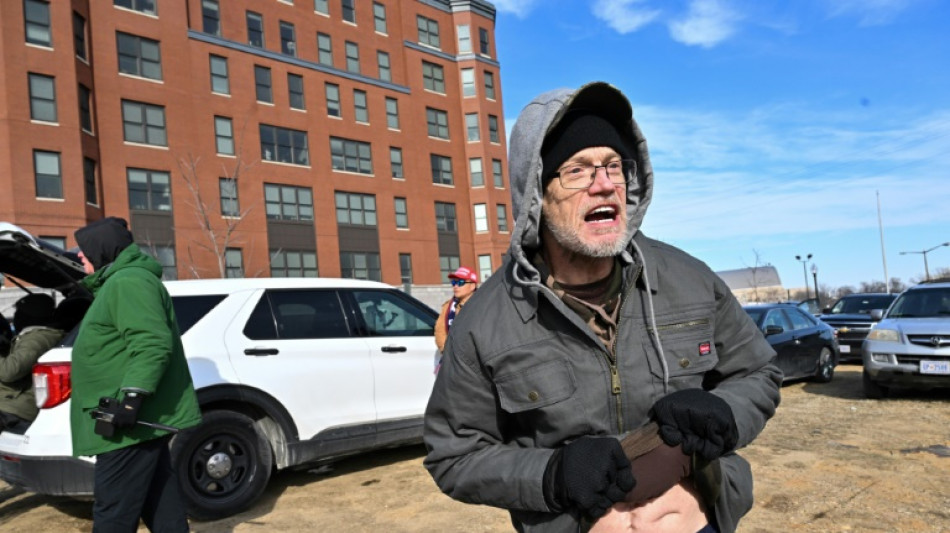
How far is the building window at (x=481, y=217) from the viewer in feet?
130

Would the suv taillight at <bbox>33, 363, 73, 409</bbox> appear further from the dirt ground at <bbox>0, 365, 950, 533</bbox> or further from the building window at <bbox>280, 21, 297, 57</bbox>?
the building window at <bbox>280, 21, 297, 57</bbox>

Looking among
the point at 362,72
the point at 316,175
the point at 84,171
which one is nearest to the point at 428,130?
the point at 362,72

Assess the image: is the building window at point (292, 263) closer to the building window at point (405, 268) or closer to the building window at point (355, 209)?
the building window at point (355, 209)

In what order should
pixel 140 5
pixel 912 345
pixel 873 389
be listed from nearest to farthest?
pixel 912 345
pixel 873 389
pixel 140 5

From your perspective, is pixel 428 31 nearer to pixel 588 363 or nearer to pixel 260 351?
pixel 260 351

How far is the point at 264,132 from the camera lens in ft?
102

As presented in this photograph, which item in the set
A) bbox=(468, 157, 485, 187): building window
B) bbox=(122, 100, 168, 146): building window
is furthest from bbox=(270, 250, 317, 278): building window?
bbox=(468, 157, 485, 187): building window

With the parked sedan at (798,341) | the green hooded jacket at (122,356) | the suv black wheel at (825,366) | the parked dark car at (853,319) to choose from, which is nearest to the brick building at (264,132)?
the parked sedan at (798,341)

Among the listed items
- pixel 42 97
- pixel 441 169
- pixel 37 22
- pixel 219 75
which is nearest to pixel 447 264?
pixel 441 169

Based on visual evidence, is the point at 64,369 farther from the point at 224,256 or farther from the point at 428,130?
the point at 428,130

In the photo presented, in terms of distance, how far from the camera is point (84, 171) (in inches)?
960

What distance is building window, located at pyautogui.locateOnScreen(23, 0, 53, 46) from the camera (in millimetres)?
23406

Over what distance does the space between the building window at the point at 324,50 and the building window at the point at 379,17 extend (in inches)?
139

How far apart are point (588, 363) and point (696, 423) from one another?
1.02 ft
